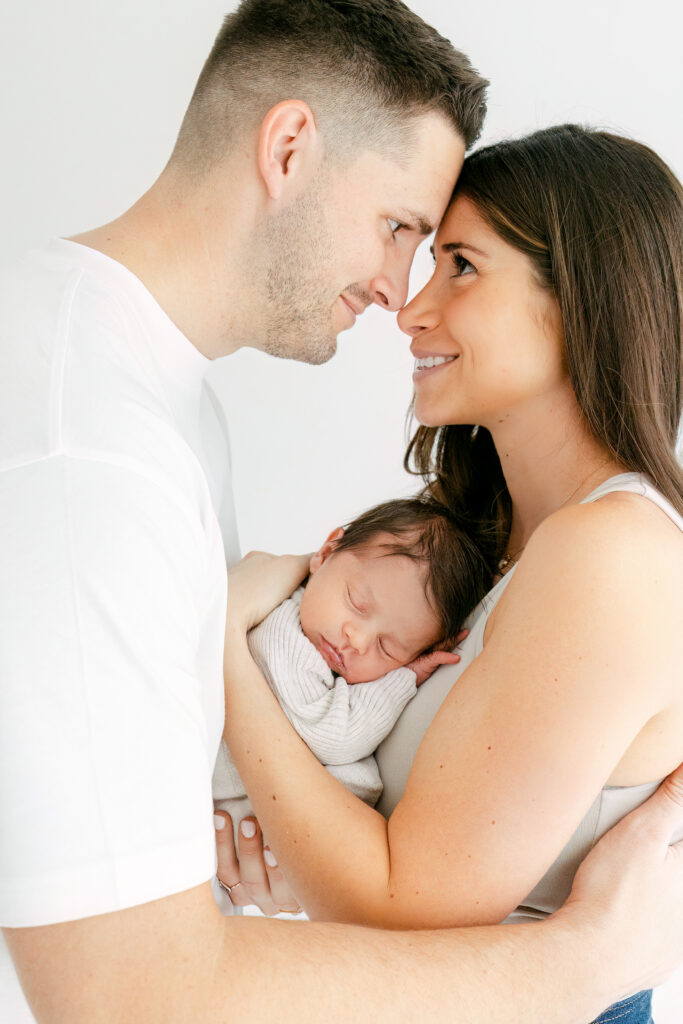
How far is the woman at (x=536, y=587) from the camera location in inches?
55.9

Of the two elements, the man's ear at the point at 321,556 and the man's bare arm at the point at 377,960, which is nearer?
the man's bare arm at the point at 377,960

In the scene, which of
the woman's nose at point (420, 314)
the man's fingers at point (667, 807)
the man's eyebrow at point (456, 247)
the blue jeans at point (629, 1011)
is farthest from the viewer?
the woman's nose at point (420, 314)

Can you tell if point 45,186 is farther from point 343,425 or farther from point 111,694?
point 111,694

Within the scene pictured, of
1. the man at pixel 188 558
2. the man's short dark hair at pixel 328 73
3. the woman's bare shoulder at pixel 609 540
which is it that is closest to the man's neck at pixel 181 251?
the man at pixel 188 558

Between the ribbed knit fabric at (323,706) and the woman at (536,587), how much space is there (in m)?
0.05

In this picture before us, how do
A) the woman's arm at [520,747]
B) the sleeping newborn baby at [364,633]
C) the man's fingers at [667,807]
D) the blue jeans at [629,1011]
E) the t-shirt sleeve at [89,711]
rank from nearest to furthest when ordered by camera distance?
the t-shirt sleeve at [89,711], the woman's arm at [520,747], the man's fingers at [667,807], the blue jeans at [629,1011], the sleeping newborn baby at [364,633]

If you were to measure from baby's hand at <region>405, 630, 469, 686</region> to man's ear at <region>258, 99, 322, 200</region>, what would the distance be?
3.05 feet

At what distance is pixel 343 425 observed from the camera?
3.30 m

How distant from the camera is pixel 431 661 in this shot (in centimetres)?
190

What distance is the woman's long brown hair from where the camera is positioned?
179 centimetres

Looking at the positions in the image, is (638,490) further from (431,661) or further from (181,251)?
(181,251)

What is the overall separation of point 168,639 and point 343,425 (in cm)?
216

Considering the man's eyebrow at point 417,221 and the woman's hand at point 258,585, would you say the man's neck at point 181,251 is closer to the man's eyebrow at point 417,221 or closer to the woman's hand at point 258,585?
the man's eyebrow at point 417,221

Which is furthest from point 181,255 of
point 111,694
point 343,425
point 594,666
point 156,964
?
point 343,425
